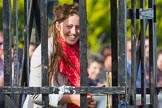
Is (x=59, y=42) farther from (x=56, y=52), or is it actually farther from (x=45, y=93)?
(x=45, y=93)

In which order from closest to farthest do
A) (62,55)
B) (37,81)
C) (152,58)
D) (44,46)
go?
1. (44,46)
2. (37,81)
3. (62,55)
4. (152,58)

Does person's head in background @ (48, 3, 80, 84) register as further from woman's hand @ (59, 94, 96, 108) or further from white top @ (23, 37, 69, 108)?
woman's hand @ (59, 94, 96, 108)

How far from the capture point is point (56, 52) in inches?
245

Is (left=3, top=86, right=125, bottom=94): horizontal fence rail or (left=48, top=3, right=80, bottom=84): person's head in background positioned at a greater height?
(left=48, top=3, right=80, bottom=84): person's head in background

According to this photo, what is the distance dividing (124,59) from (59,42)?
842mm

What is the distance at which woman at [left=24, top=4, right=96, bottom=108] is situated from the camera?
616 centimetres

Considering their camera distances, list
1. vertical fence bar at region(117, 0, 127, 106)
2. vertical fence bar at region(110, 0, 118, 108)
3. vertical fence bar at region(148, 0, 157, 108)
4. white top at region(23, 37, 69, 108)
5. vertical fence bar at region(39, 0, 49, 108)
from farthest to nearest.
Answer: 1. vertical fence bar at region(148, 0, 157, 108)
2. vertical fence bar at region(110, 0, 118, 108)
3. white top at region(23, 37, 69, 108)
4. vertical fence bar at region(39, 0, 49, 108)
5. vertical fence bar at region(117, 0, 127, 106)

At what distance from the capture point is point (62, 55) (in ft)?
20.5

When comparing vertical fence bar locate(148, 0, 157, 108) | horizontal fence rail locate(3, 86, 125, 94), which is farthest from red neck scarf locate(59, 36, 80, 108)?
vertical fence bar locate(148, 0, 157, 108)

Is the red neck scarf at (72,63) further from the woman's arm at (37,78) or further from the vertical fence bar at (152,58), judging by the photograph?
the vertical fence bar at (152,58)

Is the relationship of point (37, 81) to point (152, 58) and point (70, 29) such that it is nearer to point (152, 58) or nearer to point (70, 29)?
point (70, 29)

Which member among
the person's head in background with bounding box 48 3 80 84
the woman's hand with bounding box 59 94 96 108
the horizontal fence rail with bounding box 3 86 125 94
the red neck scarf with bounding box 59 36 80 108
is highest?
the person's head in background with bounding box 48 3 80 84

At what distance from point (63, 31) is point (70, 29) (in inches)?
2.9

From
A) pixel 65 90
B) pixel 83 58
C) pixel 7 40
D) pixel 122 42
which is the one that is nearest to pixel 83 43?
pixel 83 58
